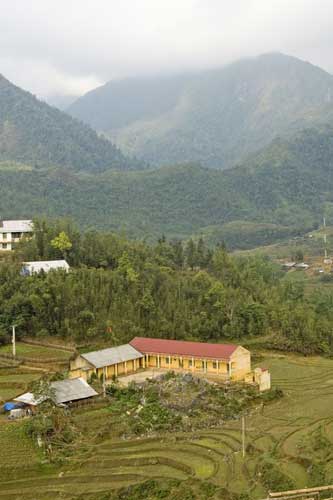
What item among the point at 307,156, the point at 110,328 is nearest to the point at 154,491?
the point at 110,328

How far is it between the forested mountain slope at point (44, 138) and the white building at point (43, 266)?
104m

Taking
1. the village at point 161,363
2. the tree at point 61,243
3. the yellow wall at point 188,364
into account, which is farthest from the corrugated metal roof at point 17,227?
the yellow wall at point 188,364

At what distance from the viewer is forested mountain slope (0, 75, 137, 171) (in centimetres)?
16000

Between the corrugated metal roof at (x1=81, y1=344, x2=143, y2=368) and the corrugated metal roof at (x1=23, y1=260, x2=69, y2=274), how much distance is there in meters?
10.8

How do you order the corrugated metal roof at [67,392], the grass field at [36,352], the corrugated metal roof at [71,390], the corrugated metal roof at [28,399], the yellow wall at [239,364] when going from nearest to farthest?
1. the corrugated metal roof at [28,399]
2. the corrugated metal roof at [67,392]
3. the corrugated metal roof at [71,390]
4. the yellow wall at [239,364]
5. the grass field at [36,352]

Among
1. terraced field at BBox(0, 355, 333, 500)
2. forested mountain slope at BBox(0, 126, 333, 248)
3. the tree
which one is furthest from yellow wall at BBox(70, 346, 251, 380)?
forested mountain slope at BBox(0, 126, 333, 248)

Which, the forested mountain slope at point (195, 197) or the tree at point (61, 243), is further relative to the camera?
the forested mountain slope at point (195, 197)

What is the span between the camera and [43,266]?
48.1 m

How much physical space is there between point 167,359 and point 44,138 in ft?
443

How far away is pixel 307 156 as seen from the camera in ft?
583

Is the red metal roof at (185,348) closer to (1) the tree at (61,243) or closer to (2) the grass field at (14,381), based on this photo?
(2) the grass field at (14,381)

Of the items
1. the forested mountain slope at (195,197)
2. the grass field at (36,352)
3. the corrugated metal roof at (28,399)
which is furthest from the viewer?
the forested mountain slope at (195,197)

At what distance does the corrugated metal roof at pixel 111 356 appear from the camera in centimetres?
3628

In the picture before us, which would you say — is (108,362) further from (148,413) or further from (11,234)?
(11,234)
